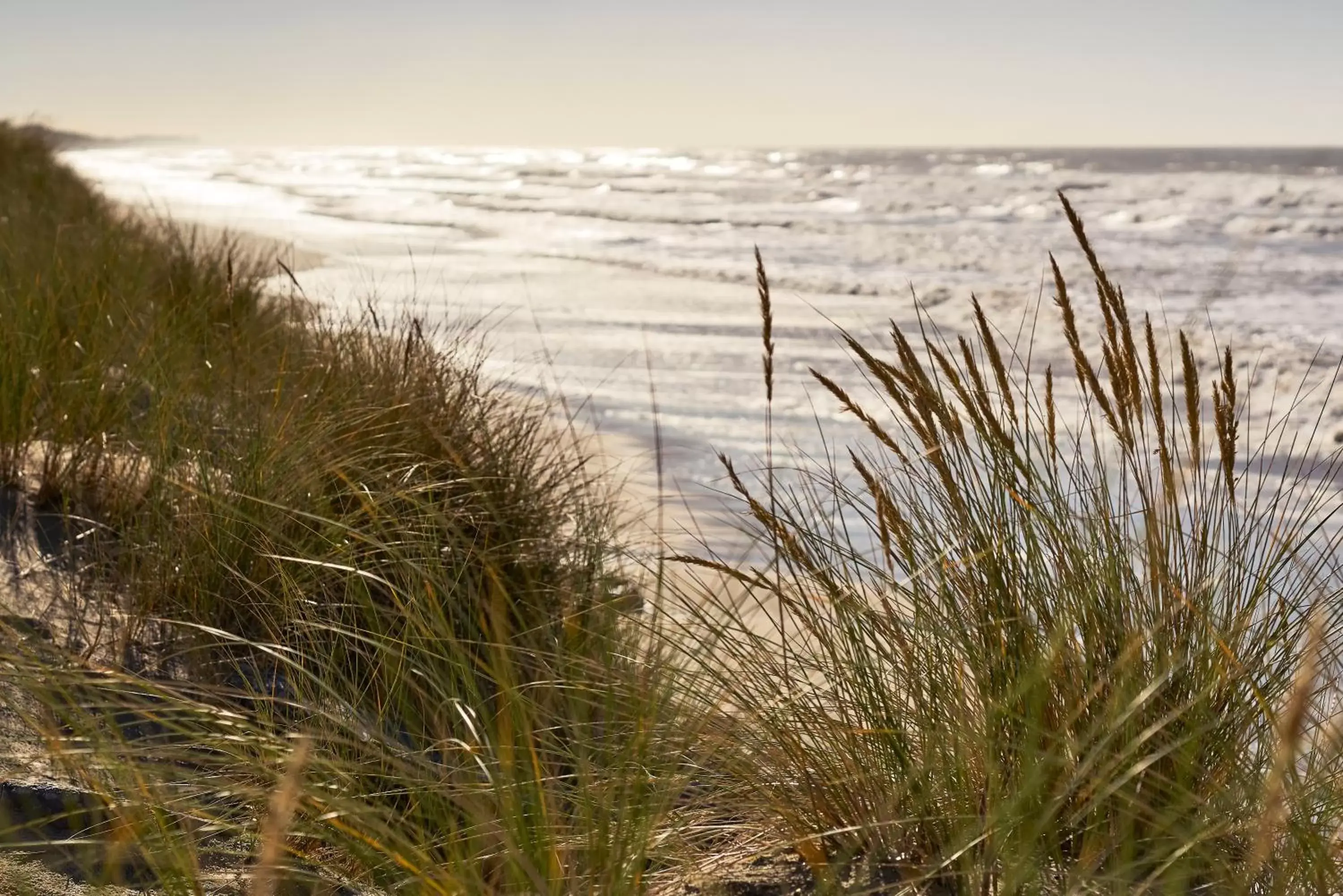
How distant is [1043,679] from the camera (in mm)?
1507

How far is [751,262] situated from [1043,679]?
48.8ft

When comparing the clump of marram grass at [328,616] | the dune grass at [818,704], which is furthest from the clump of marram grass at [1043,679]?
the clump of marram grass at [328,616]

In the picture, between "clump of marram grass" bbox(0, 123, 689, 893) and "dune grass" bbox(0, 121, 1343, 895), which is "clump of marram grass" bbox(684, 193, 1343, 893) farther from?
"clump of marram grass" bbox(0, 123, 689, 893)

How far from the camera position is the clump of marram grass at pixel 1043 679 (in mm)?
1423

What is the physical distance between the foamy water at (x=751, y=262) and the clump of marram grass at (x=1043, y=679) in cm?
34

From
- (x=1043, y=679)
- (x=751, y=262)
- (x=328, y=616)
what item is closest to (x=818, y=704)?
(x=1043, y=679)

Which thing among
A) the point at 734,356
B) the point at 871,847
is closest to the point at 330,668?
the point at 871,847

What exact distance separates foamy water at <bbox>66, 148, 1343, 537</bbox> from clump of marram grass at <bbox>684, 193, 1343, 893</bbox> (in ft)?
1.10

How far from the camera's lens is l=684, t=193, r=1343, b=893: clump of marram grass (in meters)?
1.42

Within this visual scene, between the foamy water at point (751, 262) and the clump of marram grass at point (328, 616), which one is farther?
the foamy water at point (751, 262)

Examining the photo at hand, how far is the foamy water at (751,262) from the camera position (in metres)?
7.26

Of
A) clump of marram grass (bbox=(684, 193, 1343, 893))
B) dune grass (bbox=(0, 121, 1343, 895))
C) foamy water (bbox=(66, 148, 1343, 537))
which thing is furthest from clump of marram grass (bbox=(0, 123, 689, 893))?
foamy water (bbox=(66, 148, 1343, 537))

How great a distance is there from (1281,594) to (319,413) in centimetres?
210

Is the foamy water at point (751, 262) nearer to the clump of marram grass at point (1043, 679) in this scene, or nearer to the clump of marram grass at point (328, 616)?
the clump of marram grass at point (1043, 679)
